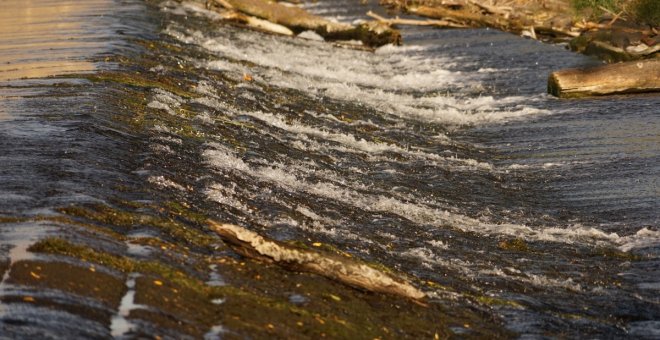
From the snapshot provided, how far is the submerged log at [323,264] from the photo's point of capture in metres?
8.39

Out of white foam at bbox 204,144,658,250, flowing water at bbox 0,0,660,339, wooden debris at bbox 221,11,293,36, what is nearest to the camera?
flowing water at bbox 0,0,660,339

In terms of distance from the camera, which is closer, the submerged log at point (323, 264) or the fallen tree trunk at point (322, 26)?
the submerged log at point (323, 264)

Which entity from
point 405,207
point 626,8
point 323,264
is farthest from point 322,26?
point 323,264

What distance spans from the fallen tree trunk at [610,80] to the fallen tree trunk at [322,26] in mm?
10852

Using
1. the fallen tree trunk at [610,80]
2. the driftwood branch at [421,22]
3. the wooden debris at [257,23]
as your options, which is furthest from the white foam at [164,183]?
the driftwood branch at [421,22]

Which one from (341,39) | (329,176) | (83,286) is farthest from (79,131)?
(341,39)

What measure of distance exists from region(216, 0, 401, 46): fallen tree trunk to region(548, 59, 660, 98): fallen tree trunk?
10.9 m

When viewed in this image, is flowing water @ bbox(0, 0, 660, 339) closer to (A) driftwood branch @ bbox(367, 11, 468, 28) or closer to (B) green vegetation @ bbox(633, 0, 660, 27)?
(B) green vegetation @ bbox(633, 0, 660, 27)

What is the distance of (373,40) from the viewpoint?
31156 millimetres

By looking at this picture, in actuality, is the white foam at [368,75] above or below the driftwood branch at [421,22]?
above

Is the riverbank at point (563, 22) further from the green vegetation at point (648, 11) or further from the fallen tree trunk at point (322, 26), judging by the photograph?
the fallen tree trunk at point (322, 26)

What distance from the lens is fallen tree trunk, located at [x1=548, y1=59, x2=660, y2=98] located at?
66.4ft

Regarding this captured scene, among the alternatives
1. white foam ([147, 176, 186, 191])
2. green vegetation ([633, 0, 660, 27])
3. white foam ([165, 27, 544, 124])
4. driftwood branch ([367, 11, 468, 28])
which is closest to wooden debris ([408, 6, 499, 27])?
driftwood branch ([367, 11, 468, 28])

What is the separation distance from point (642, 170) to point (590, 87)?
6.07 metres
